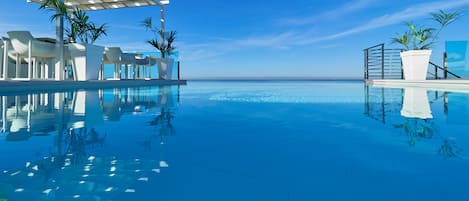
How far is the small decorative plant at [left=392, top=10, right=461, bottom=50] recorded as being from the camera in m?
7.46

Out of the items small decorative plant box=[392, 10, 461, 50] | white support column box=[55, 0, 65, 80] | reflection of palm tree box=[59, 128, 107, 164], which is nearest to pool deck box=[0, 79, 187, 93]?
white support column box=[55, 0, 65, 80]

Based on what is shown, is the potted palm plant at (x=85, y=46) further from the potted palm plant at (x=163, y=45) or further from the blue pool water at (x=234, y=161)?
the blue pool water at (x=234, y=161)

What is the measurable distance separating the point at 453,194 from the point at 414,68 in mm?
8087

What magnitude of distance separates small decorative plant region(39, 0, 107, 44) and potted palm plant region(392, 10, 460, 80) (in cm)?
799

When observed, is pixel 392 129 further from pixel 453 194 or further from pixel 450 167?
pixel 453 194

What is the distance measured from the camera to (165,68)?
35.0 feet

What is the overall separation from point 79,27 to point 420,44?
8.78m

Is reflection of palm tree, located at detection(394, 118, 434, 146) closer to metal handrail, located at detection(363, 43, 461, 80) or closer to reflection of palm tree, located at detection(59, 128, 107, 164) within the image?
reflection of palm tree, located at detection(59, 128, 107, 164)

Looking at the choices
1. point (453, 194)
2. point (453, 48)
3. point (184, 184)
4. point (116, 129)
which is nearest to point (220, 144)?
point (184, 184)

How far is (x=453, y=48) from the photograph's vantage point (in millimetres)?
10531

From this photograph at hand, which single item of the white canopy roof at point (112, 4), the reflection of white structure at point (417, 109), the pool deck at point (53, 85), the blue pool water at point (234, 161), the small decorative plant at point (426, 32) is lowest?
the blue pool water at point (234, 161)

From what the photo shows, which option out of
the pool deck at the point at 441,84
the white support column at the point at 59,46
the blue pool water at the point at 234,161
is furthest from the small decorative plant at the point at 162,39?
the blue pool water at the point at 234,161

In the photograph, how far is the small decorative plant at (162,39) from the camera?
10562mm

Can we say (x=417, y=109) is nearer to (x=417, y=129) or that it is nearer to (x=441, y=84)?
(x=417, y=129)
